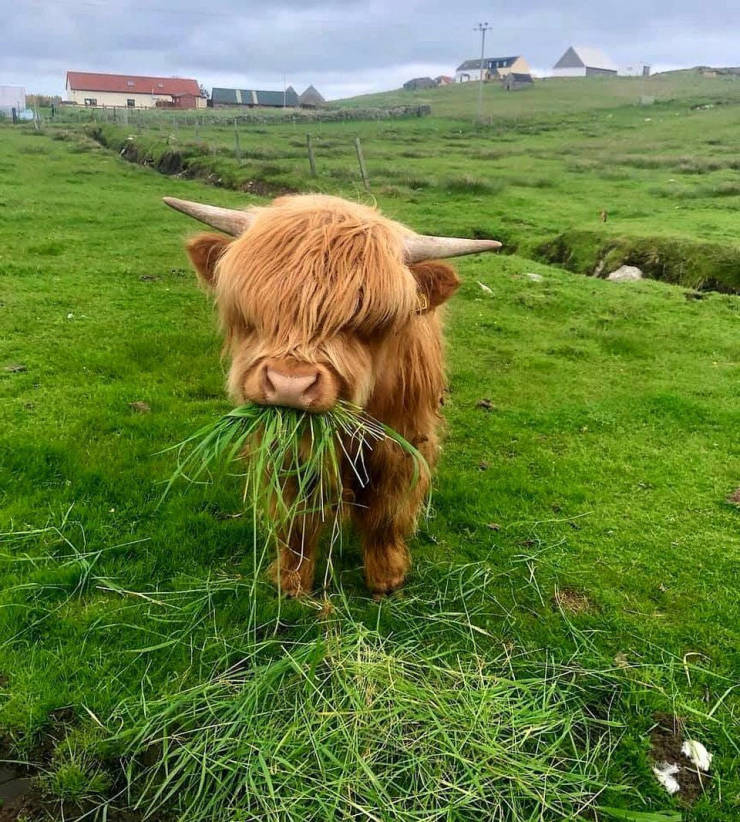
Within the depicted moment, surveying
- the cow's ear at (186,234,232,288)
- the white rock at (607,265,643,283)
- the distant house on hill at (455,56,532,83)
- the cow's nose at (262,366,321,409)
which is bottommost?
the white rock at (607,265,643,283)

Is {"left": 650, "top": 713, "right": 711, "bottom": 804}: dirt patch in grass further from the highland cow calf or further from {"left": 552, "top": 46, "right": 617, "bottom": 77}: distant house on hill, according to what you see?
{"left": 552, "top": 46, "right": 617, "bottom": 77}: distant house on hill

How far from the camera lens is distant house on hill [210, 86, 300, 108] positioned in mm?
75000

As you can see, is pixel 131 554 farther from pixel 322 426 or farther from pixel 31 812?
pixel 322 426

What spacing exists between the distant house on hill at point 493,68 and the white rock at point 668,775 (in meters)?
97.0

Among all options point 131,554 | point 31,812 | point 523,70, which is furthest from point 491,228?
point 523,70

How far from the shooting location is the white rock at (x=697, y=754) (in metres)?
2.51

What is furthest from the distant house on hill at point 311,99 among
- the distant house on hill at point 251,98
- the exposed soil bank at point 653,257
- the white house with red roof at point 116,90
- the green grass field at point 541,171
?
Answer: the exposed soil bank at point 653,257

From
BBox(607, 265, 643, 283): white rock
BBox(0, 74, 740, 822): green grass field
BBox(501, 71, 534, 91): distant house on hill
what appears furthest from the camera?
BBox(501, 71, 534, 91): distant house on hill

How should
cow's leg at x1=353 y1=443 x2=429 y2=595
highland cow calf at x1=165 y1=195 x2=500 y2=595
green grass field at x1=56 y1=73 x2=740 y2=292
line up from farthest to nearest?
green grass field at x1=56 y1=73 x2=740 y2=292 → cow's leg at x1=353 y1=443 x2=429 y2=595 → highland cow calf at x1=165 y1=195 x2=500 y2=595

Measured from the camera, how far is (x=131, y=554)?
11.7 feet

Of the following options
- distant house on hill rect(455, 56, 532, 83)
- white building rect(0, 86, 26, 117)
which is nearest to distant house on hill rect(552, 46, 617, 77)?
distant house on hill rect(455, 56, 532, 83)

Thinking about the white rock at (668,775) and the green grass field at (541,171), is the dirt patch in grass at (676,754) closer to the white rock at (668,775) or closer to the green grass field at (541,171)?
the white rock at (668,775)

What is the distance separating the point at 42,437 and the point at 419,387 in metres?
3.10

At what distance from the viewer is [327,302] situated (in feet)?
7.32
